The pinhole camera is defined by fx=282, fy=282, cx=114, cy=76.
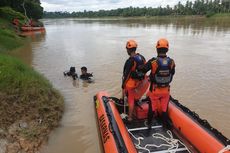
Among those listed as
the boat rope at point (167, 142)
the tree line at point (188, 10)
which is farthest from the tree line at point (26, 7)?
the tree line at point (188, 10)

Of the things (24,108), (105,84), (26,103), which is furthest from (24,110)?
(105,84)

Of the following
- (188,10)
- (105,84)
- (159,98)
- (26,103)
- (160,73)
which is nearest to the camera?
(160,73)

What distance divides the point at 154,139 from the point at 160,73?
1190mm

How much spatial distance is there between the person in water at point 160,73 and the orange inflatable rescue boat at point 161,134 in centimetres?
A: 40

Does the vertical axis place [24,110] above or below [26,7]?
below

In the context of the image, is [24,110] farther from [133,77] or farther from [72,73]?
[72,73]

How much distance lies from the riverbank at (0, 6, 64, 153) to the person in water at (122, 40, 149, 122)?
1.80 m

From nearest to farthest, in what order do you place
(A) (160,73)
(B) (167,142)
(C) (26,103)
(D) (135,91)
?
(A) (160,73)
(B) (167,142)
(D) (135,91)
(C) (26,103)

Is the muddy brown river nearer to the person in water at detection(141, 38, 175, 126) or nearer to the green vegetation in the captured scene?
the green vegetation

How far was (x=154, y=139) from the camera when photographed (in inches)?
194

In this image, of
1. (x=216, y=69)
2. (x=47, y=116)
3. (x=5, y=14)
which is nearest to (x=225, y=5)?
(x=5, y=14)

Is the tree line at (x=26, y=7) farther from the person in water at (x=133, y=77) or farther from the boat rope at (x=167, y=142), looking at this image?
the boat rope at (x=167, y=142)

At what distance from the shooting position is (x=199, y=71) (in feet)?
37.7

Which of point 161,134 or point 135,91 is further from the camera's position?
point 135,91
